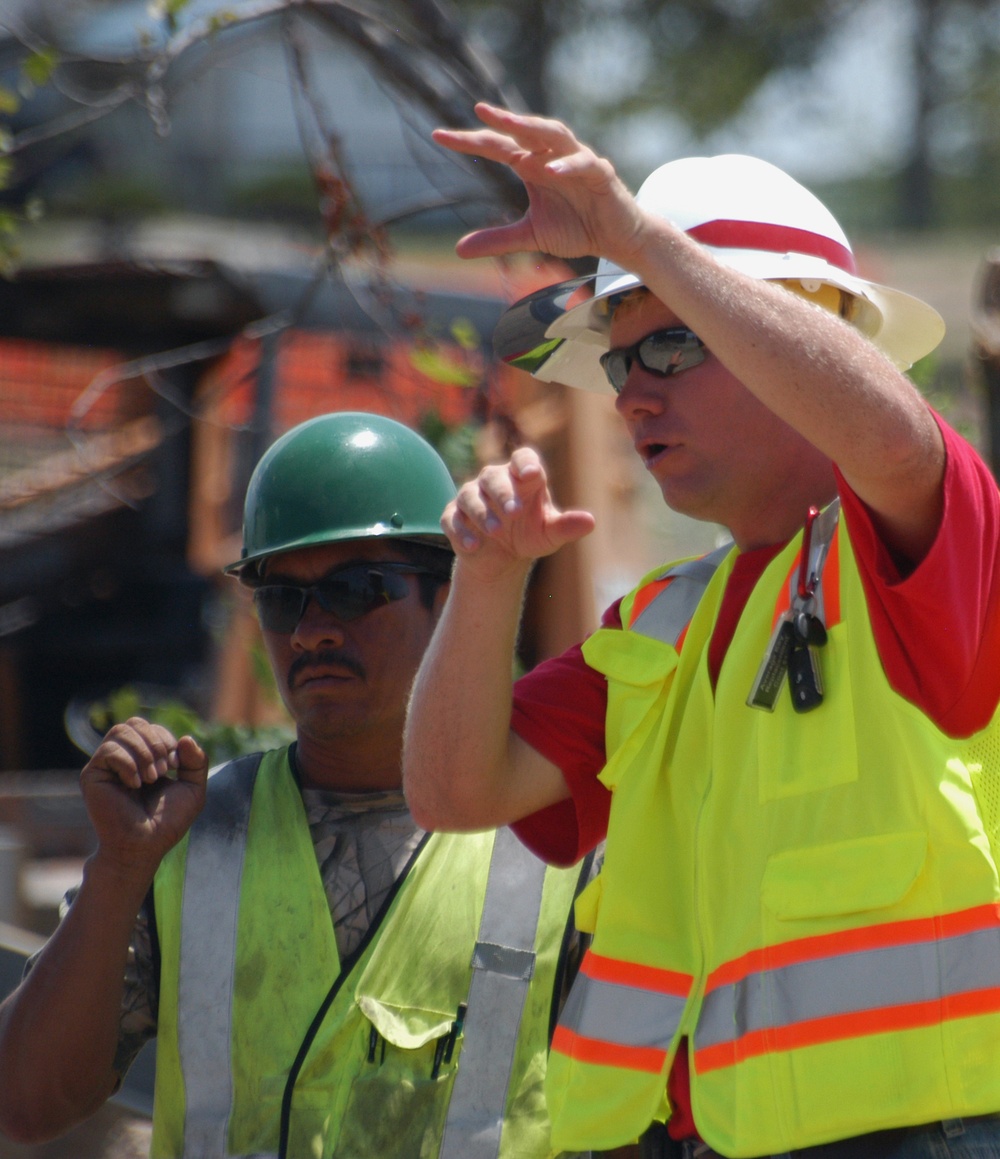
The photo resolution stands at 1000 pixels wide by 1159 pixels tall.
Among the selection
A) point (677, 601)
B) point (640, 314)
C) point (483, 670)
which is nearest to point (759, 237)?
point (640, 314)

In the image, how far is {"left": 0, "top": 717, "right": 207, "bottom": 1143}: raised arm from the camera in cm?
281

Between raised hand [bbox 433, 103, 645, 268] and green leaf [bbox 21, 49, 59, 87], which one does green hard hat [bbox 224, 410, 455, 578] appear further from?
green leaf [bbox 21, 49, 59, 87]

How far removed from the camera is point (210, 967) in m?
2.95

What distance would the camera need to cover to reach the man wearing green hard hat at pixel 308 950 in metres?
2.80

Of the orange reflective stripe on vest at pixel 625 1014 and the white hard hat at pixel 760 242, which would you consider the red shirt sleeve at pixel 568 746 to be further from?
the white hard hat at pixel 760 242

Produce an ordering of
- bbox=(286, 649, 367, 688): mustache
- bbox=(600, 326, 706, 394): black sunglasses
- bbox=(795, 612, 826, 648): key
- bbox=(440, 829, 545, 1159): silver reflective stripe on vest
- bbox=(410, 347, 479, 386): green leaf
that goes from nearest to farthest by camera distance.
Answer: bbox=(795, 612, 826, 648): key
bbox=(600, 326, 706, 394): black sunglasses
bbox=(440, 829, 545, 1159): silver reflective stripe on vest
bbox=(286, 649, 367, 688): mustache
bbox=(410, 347, 479, 386): green leaf

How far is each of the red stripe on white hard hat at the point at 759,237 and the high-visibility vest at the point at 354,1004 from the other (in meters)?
1.18

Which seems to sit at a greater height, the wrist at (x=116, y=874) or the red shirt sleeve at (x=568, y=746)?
the red shirt sleeve at (x=568, y=746)

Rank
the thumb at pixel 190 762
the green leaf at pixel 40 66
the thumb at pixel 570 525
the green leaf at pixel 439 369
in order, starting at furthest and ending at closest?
the green leaf at pixel 439 369, the green leaf at pixel 40 66, the thumb at pixel 190 762, the thumb at pixel 570 525

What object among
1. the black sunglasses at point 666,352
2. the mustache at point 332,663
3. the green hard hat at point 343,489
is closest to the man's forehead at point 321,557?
the green hard hat at point 343,489

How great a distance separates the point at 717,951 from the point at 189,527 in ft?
32.1

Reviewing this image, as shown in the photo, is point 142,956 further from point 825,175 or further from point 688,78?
point 825,175

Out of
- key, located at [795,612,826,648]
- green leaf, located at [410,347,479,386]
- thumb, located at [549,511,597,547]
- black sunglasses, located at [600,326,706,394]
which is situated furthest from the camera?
green leaf, located at [410,347,479,386]

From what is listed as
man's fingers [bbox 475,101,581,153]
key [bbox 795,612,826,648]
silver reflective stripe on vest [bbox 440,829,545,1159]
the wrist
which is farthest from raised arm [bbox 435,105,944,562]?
the wrist
